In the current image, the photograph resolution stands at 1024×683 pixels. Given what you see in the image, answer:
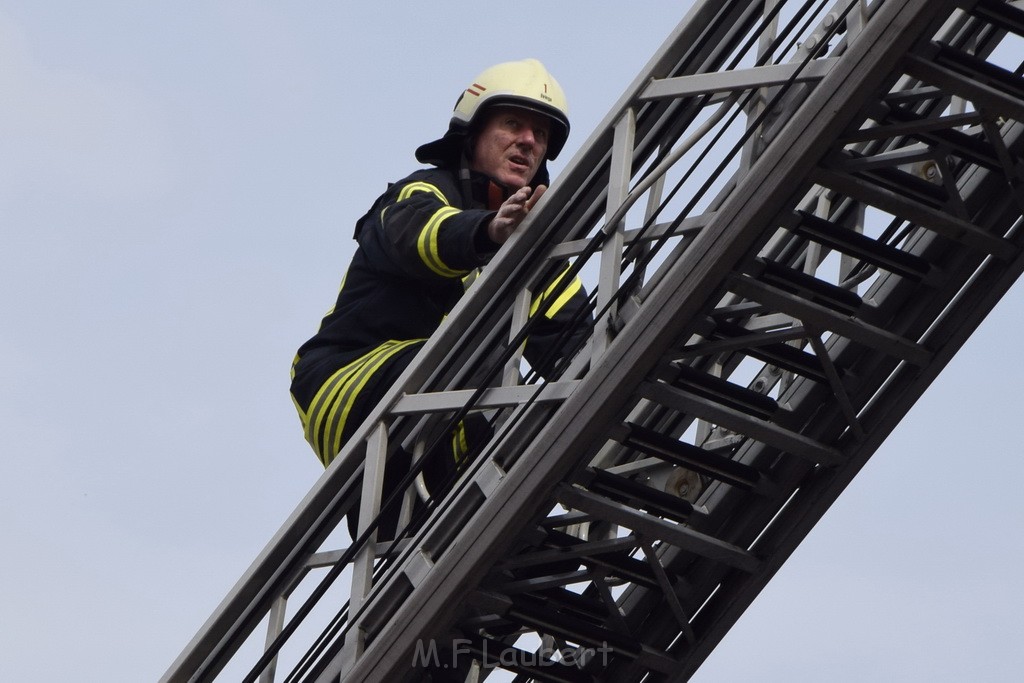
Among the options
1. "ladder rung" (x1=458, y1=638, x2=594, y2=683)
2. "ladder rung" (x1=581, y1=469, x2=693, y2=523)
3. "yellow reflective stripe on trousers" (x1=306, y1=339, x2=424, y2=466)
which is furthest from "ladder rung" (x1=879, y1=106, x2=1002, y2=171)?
"ladder rung" (x1=458, y1=638, x2=594, y2=683)

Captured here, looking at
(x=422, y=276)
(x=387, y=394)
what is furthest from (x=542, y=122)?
(x=387, y=394)

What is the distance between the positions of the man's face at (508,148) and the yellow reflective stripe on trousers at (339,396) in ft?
3.66

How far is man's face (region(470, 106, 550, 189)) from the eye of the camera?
389 inches

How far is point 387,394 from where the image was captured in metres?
8.69

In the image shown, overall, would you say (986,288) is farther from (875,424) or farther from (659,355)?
(659,355)

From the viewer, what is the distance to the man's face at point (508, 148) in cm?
988

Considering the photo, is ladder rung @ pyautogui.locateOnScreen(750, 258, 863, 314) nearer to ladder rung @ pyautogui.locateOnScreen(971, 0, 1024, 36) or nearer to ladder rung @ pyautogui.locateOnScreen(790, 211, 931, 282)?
ladder rung @ pyautogui.locateOnScreen(790, 211, 931, 282)

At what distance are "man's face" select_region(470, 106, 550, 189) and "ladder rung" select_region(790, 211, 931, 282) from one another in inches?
81.2

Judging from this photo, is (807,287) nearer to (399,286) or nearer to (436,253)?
(436,253)

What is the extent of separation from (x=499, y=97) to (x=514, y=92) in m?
0.08

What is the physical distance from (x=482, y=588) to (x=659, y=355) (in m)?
1.39

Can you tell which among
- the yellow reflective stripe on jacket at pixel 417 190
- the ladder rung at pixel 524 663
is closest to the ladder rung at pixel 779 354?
the yellow reflective stripe on jacket at pixel 417 190

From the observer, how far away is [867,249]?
8.30m

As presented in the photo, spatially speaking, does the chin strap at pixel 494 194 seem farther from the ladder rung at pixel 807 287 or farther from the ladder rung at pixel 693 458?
the ladder rung at pixel 807 287
